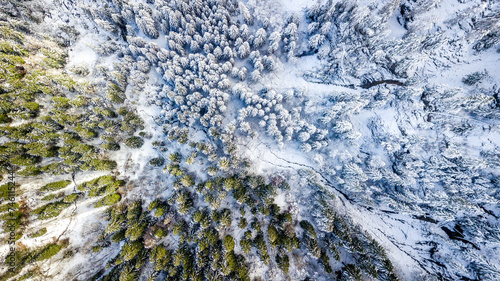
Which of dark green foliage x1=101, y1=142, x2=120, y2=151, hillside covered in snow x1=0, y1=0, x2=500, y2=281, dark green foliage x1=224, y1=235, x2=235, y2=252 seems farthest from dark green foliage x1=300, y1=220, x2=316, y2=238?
dark green foliage x1=101, y1=142, x2=120, y2=151

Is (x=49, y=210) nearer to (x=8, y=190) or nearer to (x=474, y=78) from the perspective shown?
(x=8, y=190)

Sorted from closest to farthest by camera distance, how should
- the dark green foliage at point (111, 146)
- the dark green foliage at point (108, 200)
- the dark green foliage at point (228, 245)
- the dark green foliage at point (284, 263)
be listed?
the dark green foliage at point (228, 245), the dark green foliage at point (284, 263), the dark green foliage at point (108, 200), the dark green foliage at point (111, 146)

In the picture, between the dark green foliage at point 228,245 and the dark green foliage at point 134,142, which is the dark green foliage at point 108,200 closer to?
the dark green foliage at point 134,142

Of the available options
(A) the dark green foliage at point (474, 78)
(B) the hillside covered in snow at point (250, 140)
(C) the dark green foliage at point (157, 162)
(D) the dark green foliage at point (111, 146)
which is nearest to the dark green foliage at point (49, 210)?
(B) the hillside covered in snow at point (250, 140)

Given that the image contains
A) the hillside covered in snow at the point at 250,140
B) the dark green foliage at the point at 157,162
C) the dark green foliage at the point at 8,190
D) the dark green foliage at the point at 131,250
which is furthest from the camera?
the dark green foliage at the point at 157,162

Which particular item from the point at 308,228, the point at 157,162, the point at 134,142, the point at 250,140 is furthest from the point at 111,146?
the point at 308,228

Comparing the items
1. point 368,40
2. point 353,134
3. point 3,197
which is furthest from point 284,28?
point 3,197

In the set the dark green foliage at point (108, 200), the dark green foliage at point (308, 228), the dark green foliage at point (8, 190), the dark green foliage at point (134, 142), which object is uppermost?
the dark green foliage at point (134, 142)

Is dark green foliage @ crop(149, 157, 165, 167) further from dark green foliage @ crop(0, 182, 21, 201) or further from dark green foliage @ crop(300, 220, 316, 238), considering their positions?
dark green foliage @ crop(300, 220, 316, 238)
